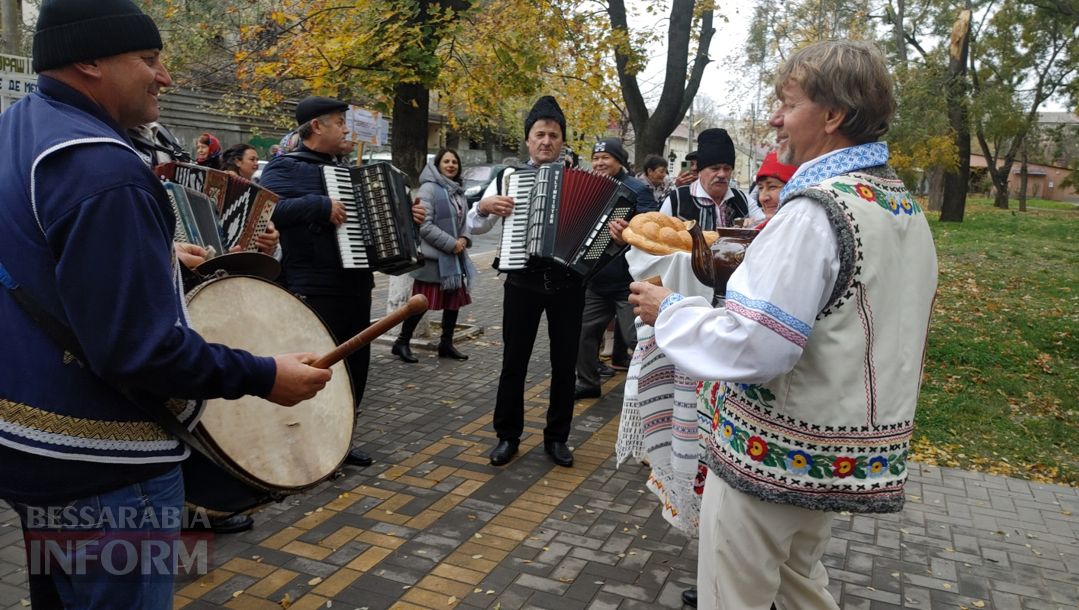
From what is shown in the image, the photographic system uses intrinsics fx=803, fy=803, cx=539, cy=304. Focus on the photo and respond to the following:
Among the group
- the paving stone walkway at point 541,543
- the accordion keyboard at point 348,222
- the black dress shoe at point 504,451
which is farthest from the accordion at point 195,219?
the black dress shoe at point 504,451

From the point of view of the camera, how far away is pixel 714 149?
222 inches

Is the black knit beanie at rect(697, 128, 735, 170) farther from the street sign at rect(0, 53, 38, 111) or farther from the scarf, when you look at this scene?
the street sign at rect(0, 53, 38, 111)

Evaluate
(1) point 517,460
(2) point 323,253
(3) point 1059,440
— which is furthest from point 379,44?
(3) point 1059,440

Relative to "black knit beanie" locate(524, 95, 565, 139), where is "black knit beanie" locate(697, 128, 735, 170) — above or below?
below

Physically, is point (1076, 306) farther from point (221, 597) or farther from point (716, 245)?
point (221, 597)

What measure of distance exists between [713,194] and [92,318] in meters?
4.63

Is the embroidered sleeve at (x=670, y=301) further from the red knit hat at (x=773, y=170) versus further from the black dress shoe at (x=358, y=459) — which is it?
the black dress shoe at (x=358, y=459)

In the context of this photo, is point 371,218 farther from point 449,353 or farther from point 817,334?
point 817,334

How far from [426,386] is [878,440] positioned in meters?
5.29

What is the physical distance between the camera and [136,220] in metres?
1.78

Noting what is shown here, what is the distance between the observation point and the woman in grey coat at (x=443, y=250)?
7.69m

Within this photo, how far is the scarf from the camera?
2189mm

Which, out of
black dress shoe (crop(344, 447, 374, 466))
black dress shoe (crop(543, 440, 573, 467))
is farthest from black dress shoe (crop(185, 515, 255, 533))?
black dress shoe (crop(543, 440, 573, 467))

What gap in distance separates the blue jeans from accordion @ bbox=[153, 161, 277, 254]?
1.65m
